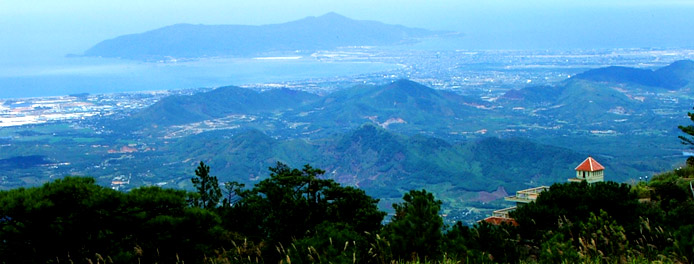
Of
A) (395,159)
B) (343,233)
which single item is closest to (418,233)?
(343,233)

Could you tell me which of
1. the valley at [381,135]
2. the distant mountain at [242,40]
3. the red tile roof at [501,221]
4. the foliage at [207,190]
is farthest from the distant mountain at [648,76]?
the distant mountain at [242,40]

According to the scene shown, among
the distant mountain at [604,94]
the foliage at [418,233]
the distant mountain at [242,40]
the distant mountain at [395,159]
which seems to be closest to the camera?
the foliage at [418,233]

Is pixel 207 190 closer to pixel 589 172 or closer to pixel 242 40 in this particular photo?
pixel 589 172

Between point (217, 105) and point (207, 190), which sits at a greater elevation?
point (207, 190)

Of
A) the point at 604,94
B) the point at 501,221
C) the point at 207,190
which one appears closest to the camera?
the point at 501,221

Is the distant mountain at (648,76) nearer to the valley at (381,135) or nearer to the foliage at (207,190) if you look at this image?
the valley at (381,135)

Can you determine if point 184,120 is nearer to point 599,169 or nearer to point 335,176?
point 335,176
